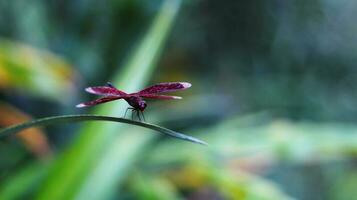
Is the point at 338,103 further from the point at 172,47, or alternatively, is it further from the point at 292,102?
the point at 172,47

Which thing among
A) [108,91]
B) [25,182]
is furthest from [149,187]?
[108,91]

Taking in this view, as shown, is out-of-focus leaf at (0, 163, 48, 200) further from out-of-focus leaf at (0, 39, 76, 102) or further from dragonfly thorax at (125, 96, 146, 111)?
dragonfly thorax at (125, 96, 146, 111)

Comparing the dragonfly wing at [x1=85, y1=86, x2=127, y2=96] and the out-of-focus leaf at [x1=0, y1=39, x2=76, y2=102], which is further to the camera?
the out-of-focus leaf at [x1=0, y1=39, x2=76, y2=102]

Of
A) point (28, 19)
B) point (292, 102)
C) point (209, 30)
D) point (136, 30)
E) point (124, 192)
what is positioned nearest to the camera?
point (124, 192)

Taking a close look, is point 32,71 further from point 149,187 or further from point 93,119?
point 93,119

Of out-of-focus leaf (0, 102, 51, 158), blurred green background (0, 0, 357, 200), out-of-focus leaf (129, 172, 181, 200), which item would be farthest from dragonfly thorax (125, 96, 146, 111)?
out-of-focus leaf (0, 102, 51, 158)

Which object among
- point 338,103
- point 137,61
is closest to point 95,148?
point 137,61

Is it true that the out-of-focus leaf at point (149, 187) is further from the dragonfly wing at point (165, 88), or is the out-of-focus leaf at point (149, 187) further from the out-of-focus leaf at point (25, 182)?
the dragonfly wing at point (165, 88)

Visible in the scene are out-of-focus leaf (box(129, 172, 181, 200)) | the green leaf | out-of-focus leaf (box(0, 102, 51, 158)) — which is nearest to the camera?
the green leaf
